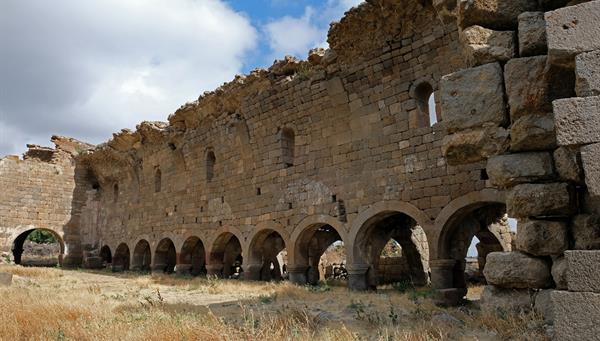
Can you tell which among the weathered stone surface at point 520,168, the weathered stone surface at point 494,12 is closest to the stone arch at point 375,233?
the weathered stone surface at point 520,168

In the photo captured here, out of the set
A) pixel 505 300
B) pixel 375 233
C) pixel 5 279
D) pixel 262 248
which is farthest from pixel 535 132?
pixel 262 248

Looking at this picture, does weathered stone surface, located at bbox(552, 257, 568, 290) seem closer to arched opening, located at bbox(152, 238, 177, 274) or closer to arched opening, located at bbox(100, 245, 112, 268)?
arched opening, located at bbox(152, 238, 177, 274)

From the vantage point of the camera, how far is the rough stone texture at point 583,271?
110 inches

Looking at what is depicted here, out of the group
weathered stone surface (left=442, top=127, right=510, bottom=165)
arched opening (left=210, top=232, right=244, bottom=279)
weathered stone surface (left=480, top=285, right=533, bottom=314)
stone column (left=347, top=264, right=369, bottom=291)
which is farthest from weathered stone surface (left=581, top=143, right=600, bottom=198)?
arched opening (left=210, top=232, right=244, bottom=279)

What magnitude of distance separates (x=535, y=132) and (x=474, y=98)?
569 millimetres

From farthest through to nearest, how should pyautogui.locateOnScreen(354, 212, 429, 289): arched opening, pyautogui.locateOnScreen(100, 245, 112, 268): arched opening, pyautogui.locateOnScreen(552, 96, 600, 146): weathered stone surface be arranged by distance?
pyautogui.locateOnScreen(100, 245, 112, 268): arched opening → pyautogui.locateOnScreen(354, 212, 429, 289): arched opening → pyautogui.locateOnScreen(552, 96, 600, 146): weathered stone surface

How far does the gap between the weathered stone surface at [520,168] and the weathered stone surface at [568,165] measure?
0.08 meters

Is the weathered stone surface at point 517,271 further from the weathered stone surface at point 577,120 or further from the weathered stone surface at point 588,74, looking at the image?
the weathered stone surface at point 588,74

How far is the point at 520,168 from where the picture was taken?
356 cm

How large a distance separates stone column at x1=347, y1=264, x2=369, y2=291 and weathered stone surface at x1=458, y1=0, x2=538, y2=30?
7.86m

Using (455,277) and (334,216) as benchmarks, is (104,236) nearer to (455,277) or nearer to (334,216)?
(334,216)

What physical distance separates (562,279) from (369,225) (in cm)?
787

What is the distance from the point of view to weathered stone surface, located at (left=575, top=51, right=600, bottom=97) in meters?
2.94

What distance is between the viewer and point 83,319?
5.83m
